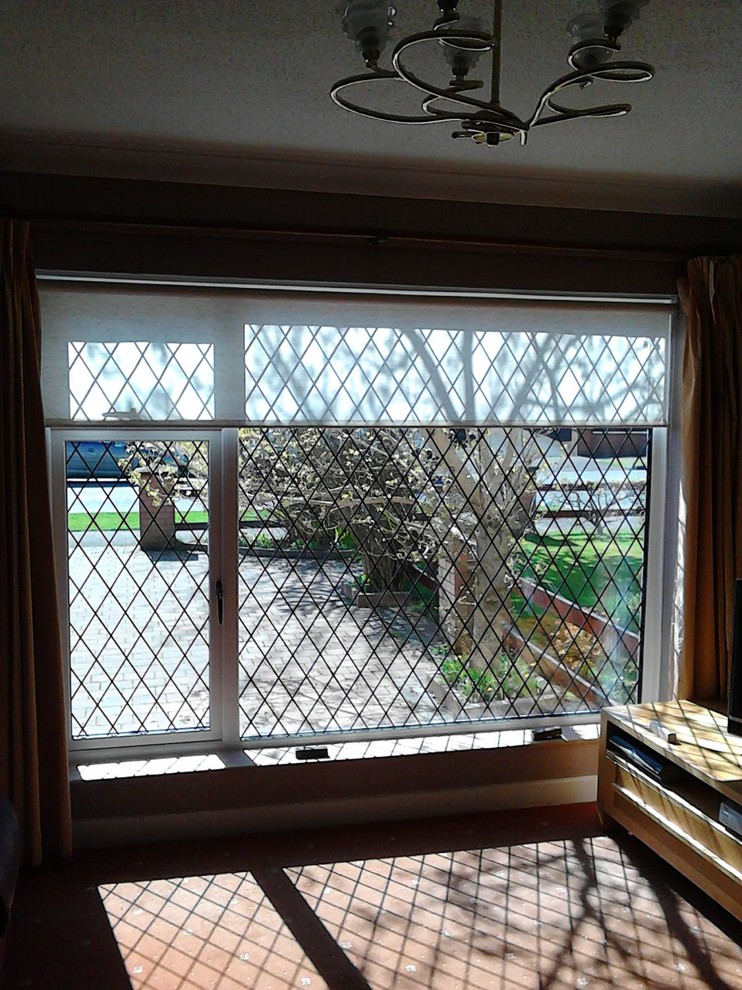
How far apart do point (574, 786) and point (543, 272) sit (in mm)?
1993

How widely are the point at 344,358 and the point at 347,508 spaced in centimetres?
56

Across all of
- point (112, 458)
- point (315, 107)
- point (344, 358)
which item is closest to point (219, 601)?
point (112, 458)

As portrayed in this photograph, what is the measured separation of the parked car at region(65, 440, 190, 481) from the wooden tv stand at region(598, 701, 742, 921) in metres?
1.85

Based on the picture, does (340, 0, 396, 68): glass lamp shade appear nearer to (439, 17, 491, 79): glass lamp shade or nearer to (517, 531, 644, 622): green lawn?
(439, 17, 491, 79): glass lamp shade

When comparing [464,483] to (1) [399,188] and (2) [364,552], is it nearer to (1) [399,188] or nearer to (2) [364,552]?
(2) [364,552]

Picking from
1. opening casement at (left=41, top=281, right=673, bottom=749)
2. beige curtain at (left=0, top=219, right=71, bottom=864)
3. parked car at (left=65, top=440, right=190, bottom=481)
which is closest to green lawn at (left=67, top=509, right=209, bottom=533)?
opening casement at (left=41, top=281, right=673, bottom=749)

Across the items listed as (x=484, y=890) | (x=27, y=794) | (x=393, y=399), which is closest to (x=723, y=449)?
(x=393, y=399)

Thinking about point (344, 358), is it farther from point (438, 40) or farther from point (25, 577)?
point (438, 40)

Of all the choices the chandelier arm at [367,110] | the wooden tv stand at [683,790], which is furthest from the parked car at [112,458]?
the wooden tv stand at [683,790]

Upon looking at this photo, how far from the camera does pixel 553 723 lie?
3.45m

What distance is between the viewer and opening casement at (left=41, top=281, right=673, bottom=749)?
9.72 ft

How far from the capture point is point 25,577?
2.70 m

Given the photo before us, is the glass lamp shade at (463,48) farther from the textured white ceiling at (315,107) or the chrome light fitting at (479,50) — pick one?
the textured white ceiling at (315,107)

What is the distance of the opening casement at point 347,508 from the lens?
2963mm
